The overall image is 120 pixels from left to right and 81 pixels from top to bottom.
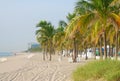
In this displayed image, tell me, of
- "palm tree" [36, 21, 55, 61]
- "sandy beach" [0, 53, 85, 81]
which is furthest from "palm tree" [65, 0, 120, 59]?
"palm tree" [36, 21, 55, 61]

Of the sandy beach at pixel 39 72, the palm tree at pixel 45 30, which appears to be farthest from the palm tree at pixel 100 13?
the palm tree at pixel 45 30

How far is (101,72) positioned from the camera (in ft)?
41.9

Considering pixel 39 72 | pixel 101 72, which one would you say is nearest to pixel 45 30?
pixel 39 72

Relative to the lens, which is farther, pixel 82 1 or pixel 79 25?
pixel 82 1

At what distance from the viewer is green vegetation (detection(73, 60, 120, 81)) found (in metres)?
11.5

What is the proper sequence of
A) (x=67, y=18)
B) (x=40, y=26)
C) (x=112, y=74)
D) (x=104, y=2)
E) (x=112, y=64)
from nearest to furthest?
(x=112, y=74) → (x=112, y=64) → (x=104, y=2) → (x=67, y=18) → (x=40, y=26)

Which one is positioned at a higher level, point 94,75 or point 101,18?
point 101,18

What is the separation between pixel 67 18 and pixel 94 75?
2768 centimetres

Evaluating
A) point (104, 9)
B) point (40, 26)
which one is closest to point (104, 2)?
point (104, 9)

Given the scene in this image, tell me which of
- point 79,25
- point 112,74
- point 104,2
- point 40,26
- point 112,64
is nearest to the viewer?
point 112,74

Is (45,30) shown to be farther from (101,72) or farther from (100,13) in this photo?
(101,72)

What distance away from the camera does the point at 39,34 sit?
55750 mm

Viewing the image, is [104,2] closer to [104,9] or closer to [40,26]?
[104,9]

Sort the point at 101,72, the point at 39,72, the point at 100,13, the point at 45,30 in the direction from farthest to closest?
the point at 45,30 → the point at 39,72 → the point at 100,13 → the point at 101,72
